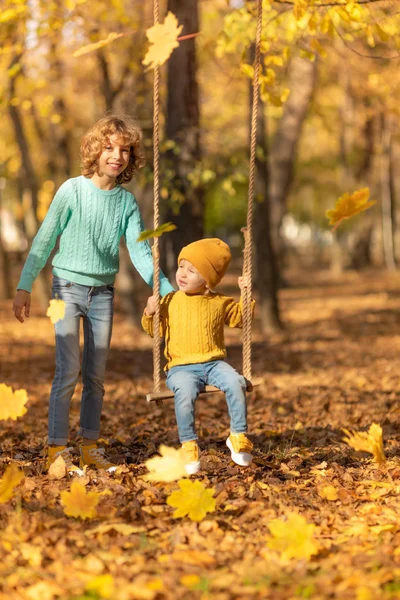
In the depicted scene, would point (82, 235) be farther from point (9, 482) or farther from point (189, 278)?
point (9, 482)

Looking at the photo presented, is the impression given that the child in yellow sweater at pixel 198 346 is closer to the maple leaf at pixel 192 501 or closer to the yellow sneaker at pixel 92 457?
the maple leaf at pixel 192 501

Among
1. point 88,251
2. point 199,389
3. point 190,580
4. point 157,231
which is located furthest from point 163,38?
point 190,580

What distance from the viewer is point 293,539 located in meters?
3.40

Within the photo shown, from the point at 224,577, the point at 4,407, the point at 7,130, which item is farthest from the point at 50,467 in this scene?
the point at 7,130

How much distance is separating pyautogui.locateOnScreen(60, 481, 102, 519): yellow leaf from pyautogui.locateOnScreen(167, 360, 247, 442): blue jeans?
67cm

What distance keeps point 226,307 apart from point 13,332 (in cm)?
999

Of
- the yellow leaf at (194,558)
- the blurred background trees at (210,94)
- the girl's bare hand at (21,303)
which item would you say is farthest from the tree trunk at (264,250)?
the yellow leaf at (194,558)

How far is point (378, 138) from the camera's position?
27891 millimetres

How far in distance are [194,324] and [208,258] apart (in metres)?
0.36

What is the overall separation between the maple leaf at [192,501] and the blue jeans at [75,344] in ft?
3.32

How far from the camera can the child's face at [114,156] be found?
441cm

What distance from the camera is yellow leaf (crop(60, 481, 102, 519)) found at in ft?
12.1

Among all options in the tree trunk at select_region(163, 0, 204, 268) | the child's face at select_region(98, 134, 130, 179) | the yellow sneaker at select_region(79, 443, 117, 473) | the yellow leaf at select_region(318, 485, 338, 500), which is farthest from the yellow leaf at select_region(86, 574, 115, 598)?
the tree trunk at select_region(163, 0, 204, 268)

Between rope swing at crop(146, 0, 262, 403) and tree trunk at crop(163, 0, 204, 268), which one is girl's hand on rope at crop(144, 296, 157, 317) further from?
→ tree trunk at crop(163, 0, 204, 268)
